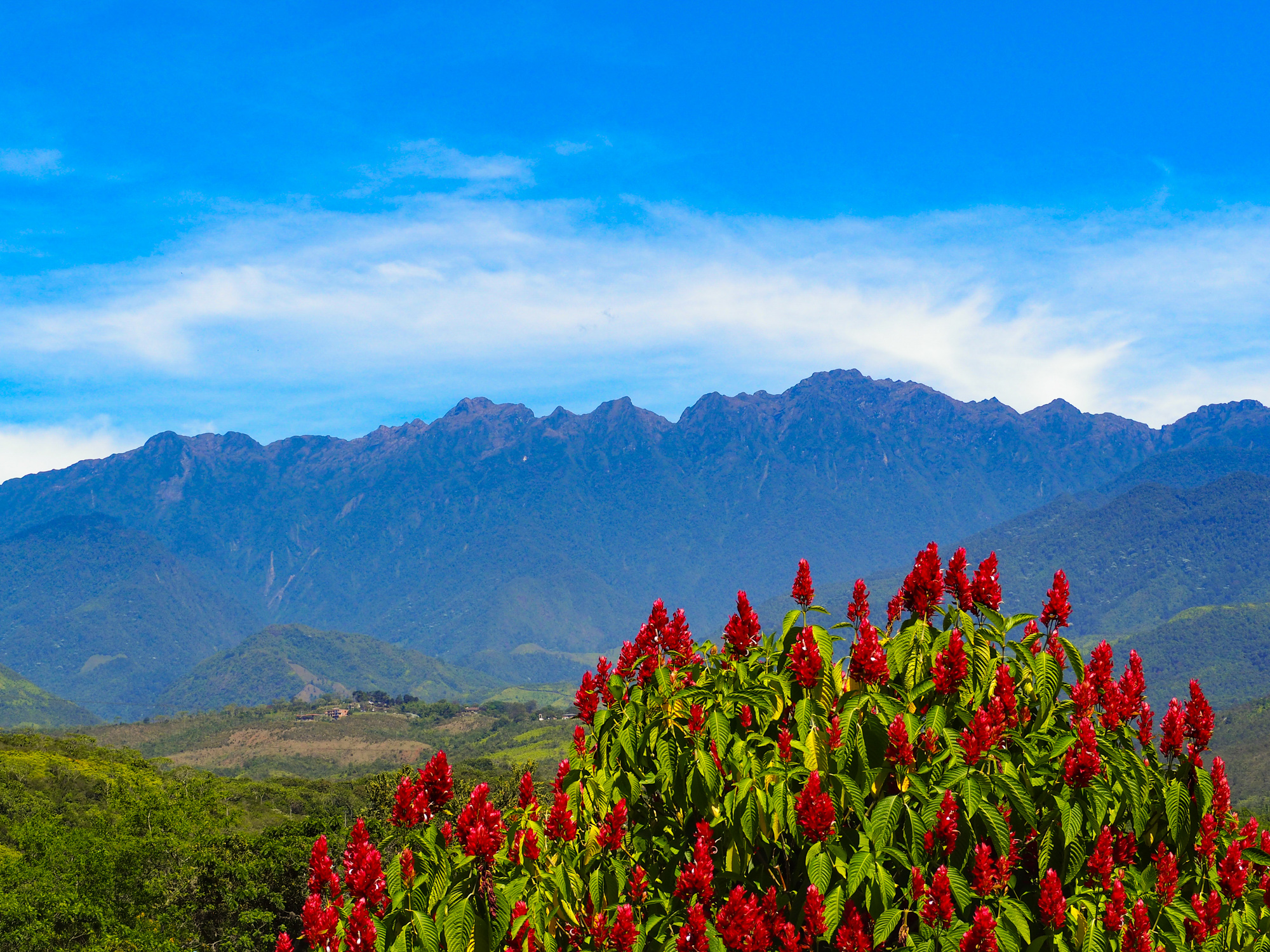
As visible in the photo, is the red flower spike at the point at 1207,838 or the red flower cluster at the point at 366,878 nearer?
the red flower spike at the point at 1207,838

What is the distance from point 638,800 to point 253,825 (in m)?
101

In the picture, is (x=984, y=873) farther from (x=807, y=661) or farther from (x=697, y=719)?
(x=697, y=719)

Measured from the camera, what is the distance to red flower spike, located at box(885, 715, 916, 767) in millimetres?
5801

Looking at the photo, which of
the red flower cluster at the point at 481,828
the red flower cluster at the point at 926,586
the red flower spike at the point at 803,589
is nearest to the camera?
the red flower cluster at the point at 481,828

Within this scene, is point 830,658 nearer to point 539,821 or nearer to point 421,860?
point 539,821

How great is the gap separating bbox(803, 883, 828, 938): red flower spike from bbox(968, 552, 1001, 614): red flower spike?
243 centimetres

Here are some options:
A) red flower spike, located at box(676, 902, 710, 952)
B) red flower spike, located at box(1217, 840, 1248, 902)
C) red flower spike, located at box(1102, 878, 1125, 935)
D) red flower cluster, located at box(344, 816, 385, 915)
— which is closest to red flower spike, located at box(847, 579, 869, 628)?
red flower spike, located at box(1102, 878, 1125, 935)

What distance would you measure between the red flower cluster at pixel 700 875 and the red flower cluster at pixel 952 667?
181 cm

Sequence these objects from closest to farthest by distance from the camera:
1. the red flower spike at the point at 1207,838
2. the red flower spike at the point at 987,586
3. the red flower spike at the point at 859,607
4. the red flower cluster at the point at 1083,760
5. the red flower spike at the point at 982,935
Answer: the red flower spike at the point at 982,935
the red flower cluster at the point at 1083,760
the red flower spike at the point at 1207,838
the red flower spike at the point at 987,586
the red flower spike at the point at 859,607

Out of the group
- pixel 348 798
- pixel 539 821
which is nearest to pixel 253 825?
pixel 348 798

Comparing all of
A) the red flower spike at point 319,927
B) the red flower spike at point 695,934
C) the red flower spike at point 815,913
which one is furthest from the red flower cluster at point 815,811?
the red flower spike at point 319,927

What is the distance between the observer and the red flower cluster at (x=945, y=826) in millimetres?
5590

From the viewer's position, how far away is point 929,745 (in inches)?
236

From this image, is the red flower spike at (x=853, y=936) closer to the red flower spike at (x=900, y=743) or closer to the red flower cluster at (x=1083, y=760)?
the red flower spike at (x=900, y=743)
